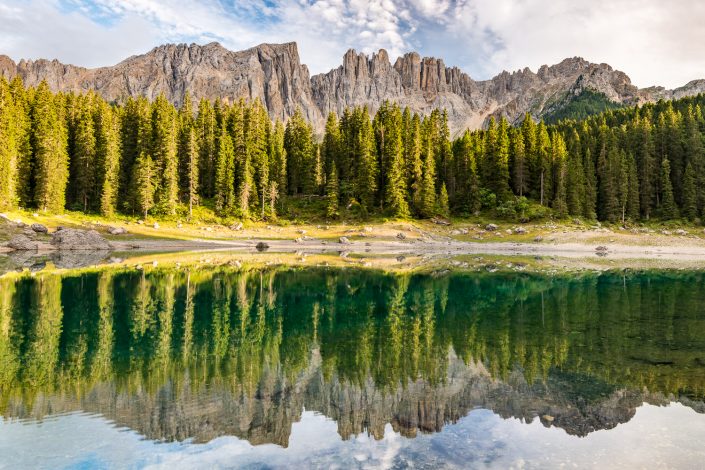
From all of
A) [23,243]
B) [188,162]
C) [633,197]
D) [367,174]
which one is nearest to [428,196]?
[367,174]

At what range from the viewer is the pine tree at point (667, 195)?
85812mm

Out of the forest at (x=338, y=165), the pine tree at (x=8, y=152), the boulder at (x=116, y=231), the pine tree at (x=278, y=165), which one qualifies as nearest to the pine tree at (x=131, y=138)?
the forest at (x=338, y=165)

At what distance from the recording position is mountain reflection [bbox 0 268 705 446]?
11.6 metres

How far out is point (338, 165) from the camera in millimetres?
94500

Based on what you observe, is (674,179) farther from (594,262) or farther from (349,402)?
(349,402)

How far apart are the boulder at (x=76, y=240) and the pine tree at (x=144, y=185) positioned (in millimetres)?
15251

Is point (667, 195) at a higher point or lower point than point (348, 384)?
higher

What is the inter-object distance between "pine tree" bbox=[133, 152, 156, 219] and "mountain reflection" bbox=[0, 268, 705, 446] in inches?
1873

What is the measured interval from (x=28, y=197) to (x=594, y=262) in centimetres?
8519

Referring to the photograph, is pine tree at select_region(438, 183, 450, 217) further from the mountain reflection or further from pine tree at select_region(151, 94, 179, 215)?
the mountain reflection

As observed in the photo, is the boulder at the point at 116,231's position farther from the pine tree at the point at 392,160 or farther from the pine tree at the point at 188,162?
the pine tree at the point at 392,160

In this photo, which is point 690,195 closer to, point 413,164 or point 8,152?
point 413,164

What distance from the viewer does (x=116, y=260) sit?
4847cm

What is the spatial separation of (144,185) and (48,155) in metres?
14.8
